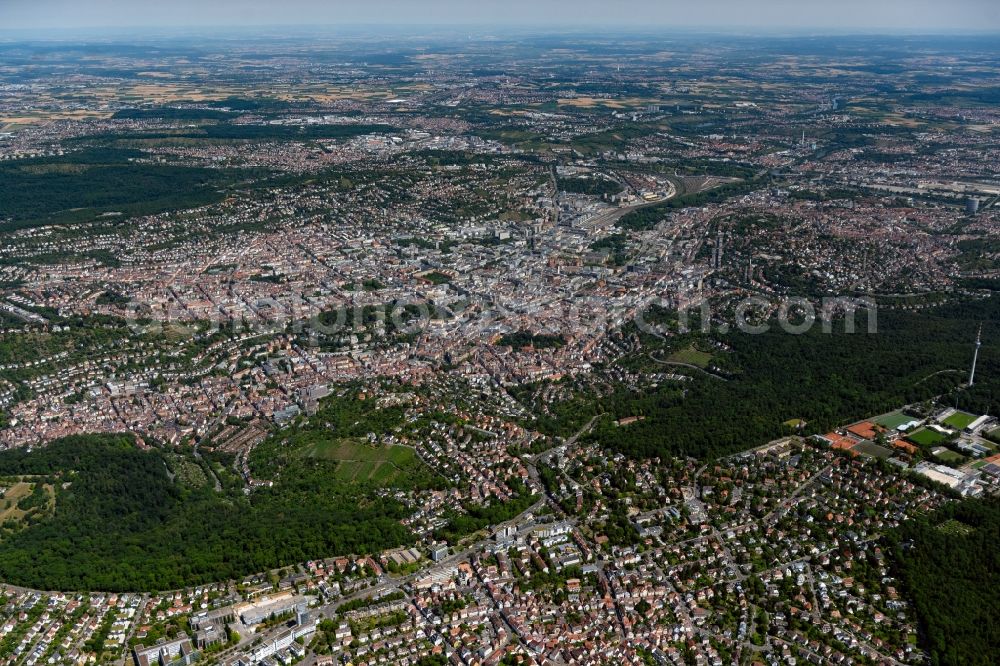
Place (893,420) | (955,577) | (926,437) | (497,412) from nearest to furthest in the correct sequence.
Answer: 1. (955,577)
2. (926,437)
3. (893,420)
4. (497,412)

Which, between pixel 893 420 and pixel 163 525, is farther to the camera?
pixel 893 420

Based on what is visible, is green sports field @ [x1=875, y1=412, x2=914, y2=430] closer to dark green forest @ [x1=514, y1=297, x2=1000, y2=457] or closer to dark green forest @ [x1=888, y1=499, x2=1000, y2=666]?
dark green forest @ [x1=514, y1=297, x2=1000, y2=457]

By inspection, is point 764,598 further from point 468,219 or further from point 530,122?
point 530,122

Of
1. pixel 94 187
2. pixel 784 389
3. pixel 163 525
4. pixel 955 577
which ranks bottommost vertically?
pixel 163 525

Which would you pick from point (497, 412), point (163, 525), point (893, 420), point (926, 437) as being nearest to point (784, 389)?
point (893, 420)

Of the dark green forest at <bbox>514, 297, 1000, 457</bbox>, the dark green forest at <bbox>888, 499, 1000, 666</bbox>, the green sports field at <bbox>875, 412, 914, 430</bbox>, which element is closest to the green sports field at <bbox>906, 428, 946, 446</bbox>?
the green sports field at <bbox>875, 412, 914, 430</bbox>

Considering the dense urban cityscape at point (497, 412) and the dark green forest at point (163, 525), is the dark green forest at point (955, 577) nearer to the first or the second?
the dense urban cityscape at point (497, 412)

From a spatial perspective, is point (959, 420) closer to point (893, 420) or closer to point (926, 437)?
point (926, 437)

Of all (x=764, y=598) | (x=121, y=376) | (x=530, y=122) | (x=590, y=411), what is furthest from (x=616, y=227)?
(x=530, y=122)
